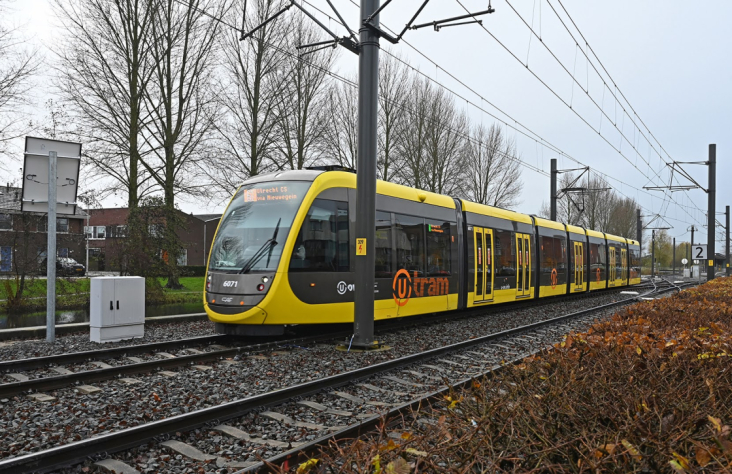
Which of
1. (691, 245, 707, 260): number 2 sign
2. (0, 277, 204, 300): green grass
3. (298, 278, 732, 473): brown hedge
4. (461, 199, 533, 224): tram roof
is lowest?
(0, 277, 204, 300): green grass

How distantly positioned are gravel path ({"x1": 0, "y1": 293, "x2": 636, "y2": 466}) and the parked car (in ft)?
25.8

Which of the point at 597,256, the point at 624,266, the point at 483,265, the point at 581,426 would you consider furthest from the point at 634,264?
the point at 581,426

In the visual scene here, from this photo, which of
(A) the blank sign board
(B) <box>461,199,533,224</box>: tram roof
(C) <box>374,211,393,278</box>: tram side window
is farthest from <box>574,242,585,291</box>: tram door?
(A) the blank sign board

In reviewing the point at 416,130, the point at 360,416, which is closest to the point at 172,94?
the point at 416,130

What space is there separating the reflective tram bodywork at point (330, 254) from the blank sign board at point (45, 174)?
2867 millimetres

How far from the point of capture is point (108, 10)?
20484mm

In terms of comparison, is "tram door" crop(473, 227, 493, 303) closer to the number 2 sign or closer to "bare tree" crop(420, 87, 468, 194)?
"bare tree" crop(420, 87, 468, 194)

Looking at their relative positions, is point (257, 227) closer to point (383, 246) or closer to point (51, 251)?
point (383, 246)

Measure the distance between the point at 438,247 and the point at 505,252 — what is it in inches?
166

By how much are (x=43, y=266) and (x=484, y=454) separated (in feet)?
54.1

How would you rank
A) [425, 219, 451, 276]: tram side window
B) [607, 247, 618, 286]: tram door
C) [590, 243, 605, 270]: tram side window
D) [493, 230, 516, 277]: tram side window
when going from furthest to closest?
1. [607, 247, 618, 286]: tram door
2. [590, 243, 605, 270]: tram side window
3. [493, 230, 516, 277]: tram side window
4. [425, 219, 451, 276]: tram side window

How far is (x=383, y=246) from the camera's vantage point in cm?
1118

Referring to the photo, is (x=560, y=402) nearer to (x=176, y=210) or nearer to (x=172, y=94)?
(x=176, y=210)

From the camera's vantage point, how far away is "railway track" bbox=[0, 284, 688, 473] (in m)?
4.20
